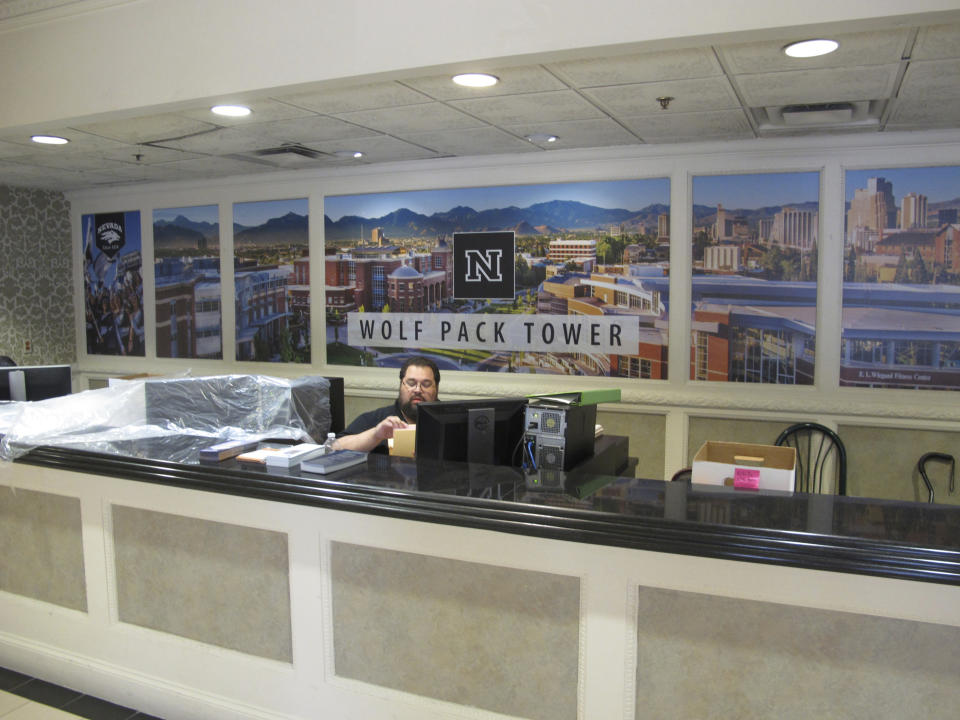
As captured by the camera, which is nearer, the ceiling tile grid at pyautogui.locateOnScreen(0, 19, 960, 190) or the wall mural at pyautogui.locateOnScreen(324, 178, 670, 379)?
the ceiling tile grid at pyautogui.locateOnScreen(0, 19, 960, 190)

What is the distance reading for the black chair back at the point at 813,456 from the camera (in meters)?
4.48

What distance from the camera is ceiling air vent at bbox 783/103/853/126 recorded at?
3.75m

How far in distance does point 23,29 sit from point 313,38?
1.82m

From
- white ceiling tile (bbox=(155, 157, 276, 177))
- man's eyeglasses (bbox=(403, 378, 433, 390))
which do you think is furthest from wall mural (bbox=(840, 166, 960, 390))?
white ceiling tile (bbox=(155, 157, 276, 177))

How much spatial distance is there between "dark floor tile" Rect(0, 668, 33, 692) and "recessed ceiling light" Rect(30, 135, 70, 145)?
117 inches

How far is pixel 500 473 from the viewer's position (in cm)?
237

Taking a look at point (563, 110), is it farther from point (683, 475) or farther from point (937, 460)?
point (937, 460)

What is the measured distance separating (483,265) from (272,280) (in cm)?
192

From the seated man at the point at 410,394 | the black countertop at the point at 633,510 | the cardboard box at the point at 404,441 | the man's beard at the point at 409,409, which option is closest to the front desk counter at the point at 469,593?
the black countertop at the point at 633,510

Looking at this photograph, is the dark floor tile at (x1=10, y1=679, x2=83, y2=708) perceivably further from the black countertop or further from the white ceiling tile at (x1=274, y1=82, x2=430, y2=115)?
the white ceiling tile at (x1=274, y1=82, x2=430, y2=115)

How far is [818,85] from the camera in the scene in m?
3.26

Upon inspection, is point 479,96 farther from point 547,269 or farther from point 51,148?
point 51,148

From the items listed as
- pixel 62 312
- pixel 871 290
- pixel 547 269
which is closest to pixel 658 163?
pixel 547 269

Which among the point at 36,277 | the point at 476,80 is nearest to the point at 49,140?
the point at 36,277
